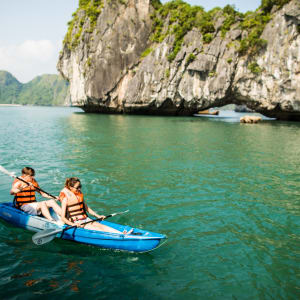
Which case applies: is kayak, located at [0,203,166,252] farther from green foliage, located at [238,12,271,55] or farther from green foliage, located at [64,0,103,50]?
green foliage, located at [64,0,103,50]

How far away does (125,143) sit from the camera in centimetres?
2366

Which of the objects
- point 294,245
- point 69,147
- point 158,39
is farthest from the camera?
point 158,39

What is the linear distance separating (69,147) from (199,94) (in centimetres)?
3782

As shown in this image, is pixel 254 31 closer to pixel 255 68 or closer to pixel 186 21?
pixel 255 68

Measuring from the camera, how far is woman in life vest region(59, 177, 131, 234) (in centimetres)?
785

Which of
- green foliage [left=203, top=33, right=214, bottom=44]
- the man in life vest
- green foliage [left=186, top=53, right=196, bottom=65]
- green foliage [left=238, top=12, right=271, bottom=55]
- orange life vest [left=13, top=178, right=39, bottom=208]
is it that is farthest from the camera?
green foliage [left=186, top=53, right=196, bottom=65]

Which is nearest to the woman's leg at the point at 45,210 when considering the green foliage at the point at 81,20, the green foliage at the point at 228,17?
the green foliage at the point at 228,17

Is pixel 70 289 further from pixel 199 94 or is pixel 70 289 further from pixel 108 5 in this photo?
pixel 108 5

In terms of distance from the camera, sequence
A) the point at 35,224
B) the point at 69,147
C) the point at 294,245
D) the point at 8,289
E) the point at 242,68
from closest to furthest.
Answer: the point at 8,289, the point at 294,245, the point at 35,224, the point at 69,147, the point at 242,68

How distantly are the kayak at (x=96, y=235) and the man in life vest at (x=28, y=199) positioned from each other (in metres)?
0.21

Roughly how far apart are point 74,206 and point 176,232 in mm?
3347

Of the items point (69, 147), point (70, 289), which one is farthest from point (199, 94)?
point (70, 289)

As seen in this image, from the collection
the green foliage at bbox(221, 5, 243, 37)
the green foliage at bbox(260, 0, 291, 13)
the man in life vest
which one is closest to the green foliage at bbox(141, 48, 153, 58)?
the green foliage at bbox(221, 5, 243, 37)

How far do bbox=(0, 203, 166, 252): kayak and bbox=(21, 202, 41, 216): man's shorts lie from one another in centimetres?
14
